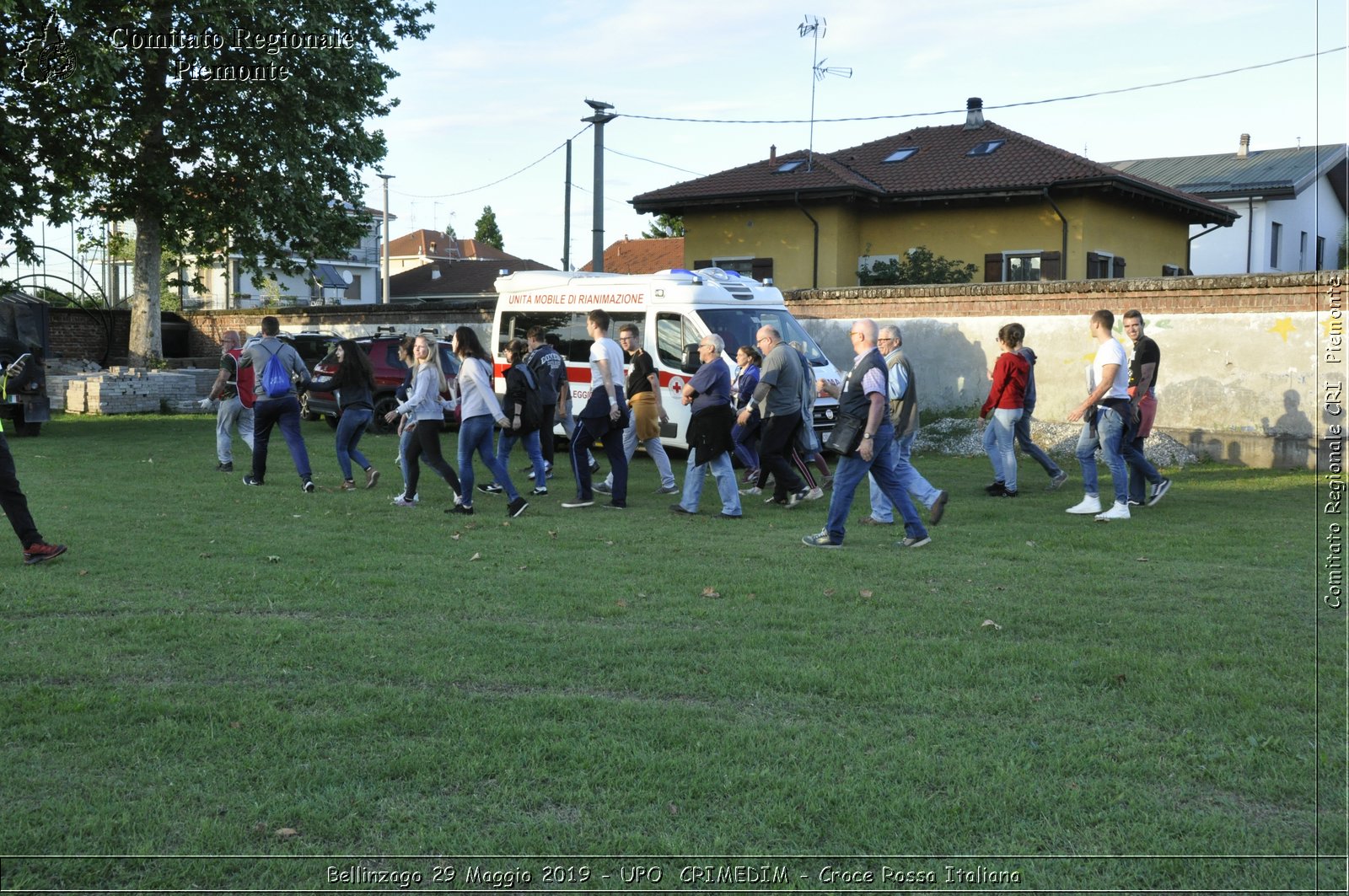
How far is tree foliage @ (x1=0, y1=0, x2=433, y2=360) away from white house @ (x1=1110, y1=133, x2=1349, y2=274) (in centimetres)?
2515

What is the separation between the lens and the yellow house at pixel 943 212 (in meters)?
27.7

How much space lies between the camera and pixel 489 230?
106m

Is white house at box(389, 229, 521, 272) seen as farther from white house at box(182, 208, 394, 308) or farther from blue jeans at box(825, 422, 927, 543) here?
blue jeans at box(825, 422, 927, 543)

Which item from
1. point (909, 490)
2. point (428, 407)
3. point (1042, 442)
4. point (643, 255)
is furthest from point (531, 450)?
point (643, 255)

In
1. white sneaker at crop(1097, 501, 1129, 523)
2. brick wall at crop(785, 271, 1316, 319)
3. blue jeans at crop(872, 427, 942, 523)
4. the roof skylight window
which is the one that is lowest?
white sneaker at crop(1097, 501, 1129, 523)

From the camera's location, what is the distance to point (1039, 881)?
3.53 metres

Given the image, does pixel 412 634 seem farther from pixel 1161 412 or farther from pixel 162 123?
pixel 162 123

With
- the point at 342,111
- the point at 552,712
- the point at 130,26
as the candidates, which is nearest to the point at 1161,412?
the point at 552,712

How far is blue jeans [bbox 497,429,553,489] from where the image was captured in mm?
12203

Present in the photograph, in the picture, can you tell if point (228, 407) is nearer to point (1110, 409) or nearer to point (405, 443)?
point (405, 443)

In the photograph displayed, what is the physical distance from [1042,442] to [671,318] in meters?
5.69

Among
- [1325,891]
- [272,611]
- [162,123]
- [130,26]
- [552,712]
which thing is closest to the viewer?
[1325,891]

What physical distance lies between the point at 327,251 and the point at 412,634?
22.7m

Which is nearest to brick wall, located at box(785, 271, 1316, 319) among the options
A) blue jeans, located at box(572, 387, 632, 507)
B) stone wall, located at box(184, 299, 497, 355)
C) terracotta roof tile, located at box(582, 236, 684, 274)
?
stone wall, located at box(184, 299, 497, 355)
